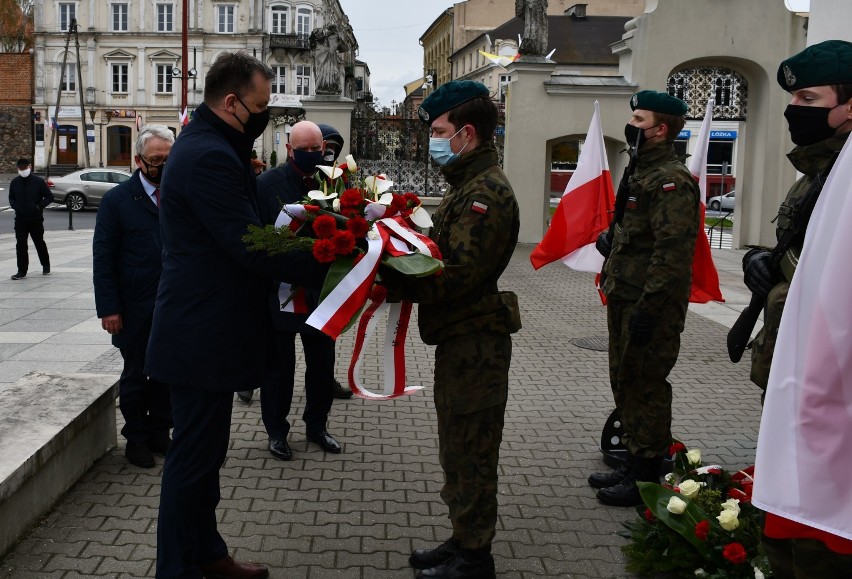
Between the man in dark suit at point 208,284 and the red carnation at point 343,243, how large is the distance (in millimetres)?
192

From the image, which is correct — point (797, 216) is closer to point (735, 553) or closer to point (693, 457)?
point (735, 553)

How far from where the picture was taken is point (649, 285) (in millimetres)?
4773

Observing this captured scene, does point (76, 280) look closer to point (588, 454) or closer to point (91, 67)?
point (588, 454)

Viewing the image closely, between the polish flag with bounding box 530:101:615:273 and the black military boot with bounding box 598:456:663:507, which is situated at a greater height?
the polish flag with bounding box 530:101:615:273

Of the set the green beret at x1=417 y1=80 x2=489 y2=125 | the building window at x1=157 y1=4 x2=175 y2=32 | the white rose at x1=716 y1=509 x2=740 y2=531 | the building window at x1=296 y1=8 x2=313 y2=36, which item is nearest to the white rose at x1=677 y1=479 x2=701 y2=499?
the white rose at x1=716 y1=509 x2=740 y2=531

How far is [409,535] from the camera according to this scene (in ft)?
15.0

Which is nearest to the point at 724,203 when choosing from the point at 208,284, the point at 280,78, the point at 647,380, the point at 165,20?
the point at 647,380

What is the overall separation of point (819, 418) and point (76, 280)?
13911mm

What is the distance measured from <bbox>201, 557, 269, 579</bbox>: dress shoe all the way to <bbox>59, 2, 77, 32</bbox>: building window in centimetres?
7079

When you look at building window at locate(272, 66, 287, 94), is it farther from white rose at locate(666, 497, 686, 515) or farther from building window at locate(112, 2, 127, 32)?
white rose at locate(666, 497, 686, 515)

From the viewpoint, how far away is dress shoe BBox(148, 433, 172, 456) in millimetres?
5695

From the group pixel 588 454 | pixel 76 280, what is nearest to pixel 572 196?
pixel 588 454

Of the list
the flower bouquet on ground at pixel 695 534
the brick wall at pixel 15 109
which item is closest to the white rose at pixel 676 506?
the flower bouquet on ground at pixel 695 534

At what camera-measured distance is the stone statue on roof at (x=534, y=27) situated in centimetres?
1919
